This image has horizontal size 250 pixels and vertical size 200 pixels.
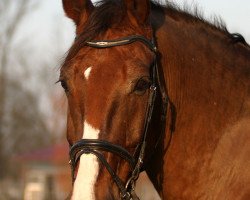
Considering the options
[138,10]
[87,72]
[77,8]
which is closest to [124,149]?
[87,72]

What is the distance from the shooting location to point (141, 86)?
4.07 meters

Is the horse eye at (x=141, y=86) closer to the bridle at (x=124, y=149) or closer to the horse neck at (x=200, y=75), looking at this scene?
the bridle at (x=124, y=149)

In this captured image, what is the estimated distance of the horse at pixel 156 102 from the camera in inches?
155

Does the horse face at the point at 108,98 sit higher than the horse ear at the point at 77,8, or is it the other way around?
the horse ear at the point at 77,8

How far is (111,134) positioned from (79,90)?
0.37 meters

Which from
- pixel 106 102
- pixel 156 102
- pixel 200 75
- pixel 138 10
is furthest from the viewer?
pixel 200 75

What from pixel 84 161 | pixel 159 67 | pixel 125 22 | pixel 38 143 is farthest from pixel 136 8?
pixel 38 143

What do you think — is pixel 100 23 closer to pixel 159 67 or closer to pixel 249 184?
pixel 159 67

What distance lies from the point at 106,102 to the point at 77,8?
1.08 metres

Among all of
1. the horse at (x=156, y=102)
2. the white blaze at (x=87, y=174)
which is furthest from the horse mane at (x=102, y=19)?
the white blaze at (x=87, y=174)

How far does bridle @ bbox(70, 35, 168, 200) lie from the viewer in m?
3.85

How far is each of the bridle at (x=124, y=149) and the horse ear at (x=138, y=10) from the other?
0.59 feet

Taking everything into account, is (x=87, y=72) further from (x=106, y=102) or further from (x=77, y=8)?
(x=77, y=8)

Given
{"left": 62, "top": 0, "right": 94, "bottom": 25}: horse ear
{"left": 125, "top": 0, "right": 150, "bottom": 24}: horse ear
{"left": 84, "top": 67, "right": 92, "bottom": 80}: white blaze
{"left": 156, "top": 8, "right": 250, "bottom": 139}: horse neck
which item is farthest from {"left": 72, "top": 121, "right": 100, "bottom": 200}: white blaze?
{"left": 62, "top": 0, "right": 94, "bottom": 25}: horse ear
